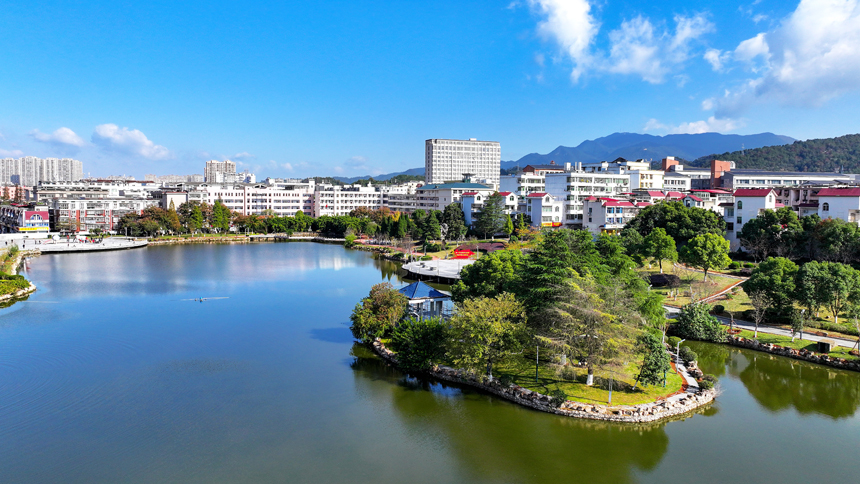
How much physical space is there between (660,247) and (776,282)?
7.34 meters

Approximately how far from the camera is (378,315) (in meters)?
16.6

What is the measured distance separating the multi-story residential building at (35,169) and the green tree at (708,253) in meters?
121

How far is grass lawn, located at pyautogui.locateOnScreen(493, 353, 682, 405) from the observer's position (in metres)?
12.4

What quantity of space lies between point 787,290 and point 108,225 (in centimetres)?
5824

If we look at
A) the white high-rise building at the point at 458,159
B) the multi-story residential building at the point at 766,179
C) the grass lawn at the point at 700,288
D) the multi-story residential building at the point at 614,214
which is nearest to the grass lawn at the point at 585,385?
the grass lawn at the point at 700,288

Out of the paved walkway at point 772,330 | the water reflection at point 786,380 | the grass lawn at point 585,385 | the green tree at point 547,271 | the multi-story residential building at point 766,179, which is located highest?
the multi-story residential building at point 766,179

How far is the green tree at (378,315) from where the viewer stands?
16438mm

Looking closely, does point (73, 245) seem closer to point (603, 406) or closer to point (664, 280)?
point (664, 280)

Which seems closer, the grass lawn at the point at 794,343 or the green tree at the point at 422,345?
the green tree at the point at 422,345

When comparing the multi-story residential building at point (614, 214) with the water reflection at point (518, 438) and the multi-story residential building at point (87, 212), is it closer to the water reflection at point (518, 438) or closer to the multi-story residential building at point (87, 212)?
the water reflection at point (518, 438)

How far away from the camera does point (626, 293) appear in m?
14.4

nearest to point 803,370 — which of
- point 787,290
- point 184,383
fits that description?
point 787,290

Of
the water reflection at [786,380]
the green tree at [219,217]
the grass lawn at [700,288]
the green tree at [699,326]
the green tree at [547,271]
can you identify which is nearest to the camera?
the water reflection at [786,380]

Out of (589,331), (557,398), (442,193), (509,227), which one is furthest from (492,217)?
(557,398)
